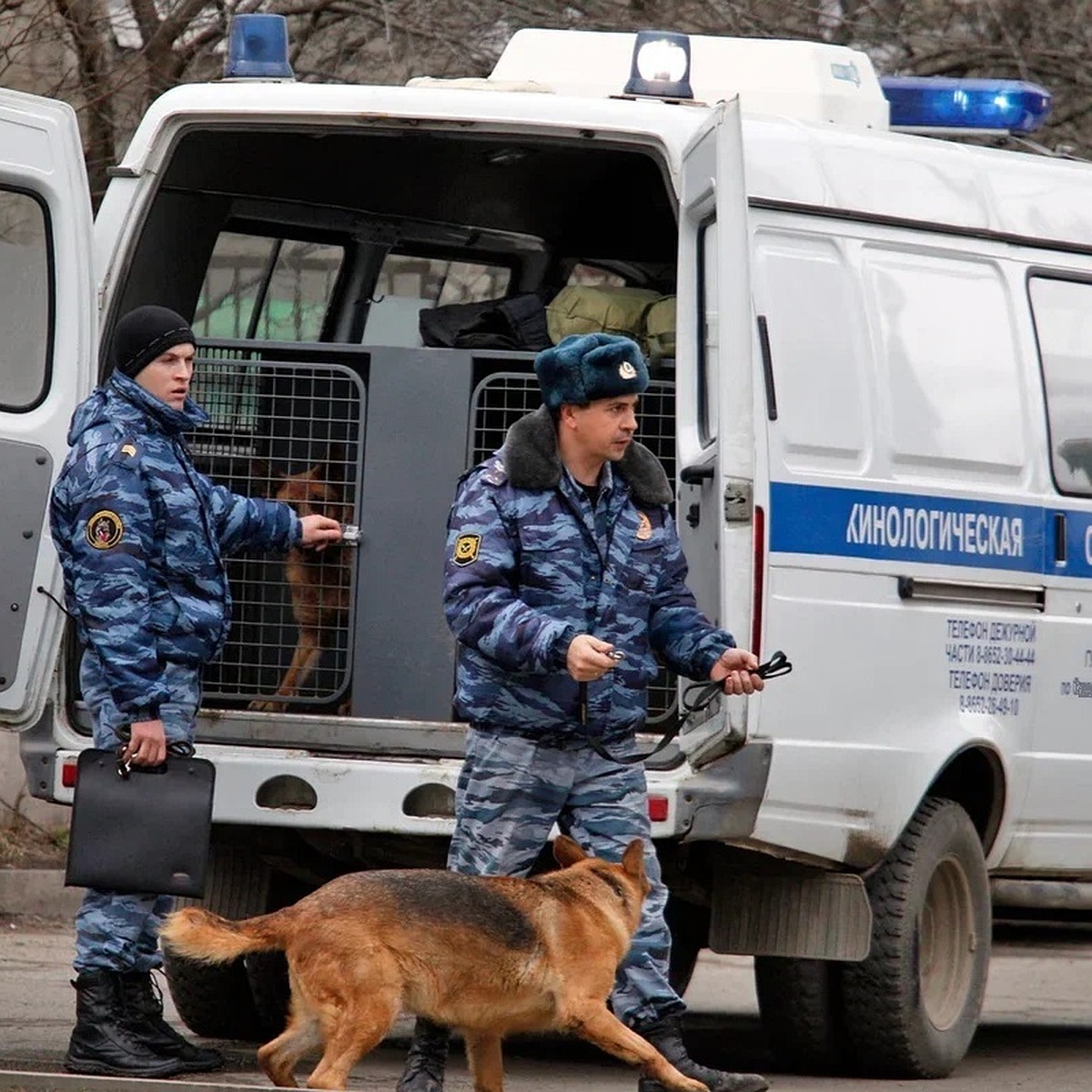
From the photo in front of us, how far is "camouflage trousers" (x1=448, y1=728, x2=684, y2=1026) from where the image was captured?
5254 millimetres

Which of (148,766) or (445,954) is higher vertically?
(148,766)

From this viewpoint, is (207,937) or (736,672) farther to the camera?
(736,672)

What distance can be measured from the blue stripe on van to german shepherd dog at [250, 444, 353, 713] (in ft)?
3.99

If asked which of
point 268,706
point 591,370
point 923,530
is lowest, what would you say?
point 268,706

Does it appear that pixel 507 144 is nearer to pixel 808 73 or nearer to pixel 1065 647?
pixel 808 73

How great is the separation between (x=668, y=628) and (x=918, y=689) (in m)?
1.01

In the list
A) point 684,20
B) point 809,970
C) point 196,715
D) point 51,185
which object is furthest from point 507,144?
point 684,20

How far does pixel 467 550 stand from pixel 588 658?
1.51 ft

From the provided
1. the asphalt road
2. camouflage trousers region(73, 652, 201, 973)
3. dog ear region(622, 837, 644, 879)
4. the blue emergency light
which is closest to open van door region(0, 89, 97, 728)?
camouflage trousers region(73, 652, 201, 973)

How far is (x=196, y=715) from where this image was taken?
6.03 meters

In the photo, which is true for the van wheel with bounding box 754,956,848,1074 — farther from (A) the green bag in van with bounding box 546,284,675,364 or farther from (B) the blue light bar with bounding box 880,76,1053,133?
(B) the blue light bar with bounding box 880,76,1053,133

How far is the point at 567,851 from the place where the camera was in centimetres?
516

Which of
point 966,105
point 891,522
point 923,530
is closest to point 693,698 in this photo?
point 891,522

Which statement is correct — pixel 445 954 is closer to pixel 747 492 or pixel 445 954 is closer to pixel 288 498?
pixel 747 492
